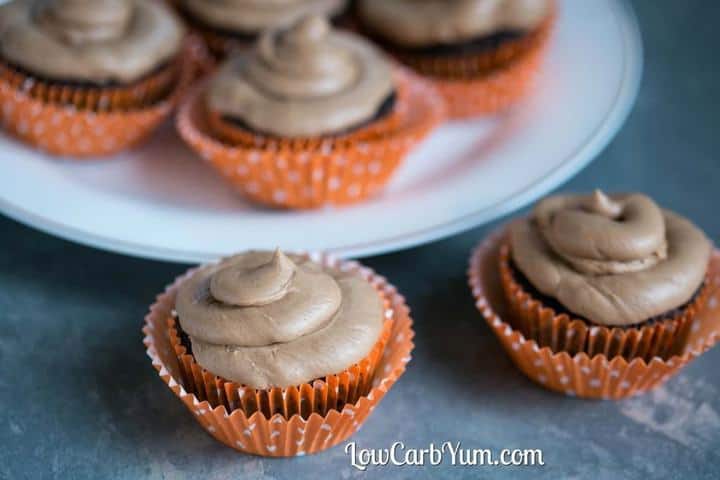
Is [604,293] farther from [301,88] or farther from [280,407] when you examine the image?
[301,88]

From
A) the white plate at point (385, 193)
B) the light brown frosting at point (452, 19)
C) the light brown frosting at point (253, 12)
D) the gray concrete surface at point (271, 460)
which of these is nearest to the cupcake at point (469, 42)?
the light brown frosting at point (452, 19)

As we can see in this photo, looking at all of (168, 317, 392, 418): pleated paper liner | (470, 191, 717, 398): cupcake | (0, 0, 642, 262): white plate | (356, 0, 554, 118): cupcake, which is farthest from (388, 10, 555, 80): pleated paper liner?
(168, 317, 392, 418): pleated paper liner

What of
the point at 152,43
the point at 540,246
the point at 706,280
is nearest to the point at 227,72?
the point at 152,43

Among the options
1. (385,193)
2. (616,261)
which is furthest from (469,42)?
(616,261)

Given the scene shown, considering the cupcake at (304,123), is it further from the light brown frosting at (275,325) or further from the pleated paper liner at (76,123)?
the light brown frosting at (275,325)

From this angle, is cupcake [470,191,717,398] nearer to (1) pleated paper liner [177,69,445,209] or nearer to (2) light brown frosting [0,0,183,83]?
(1) pleated paper liner [177,69,445,209]
